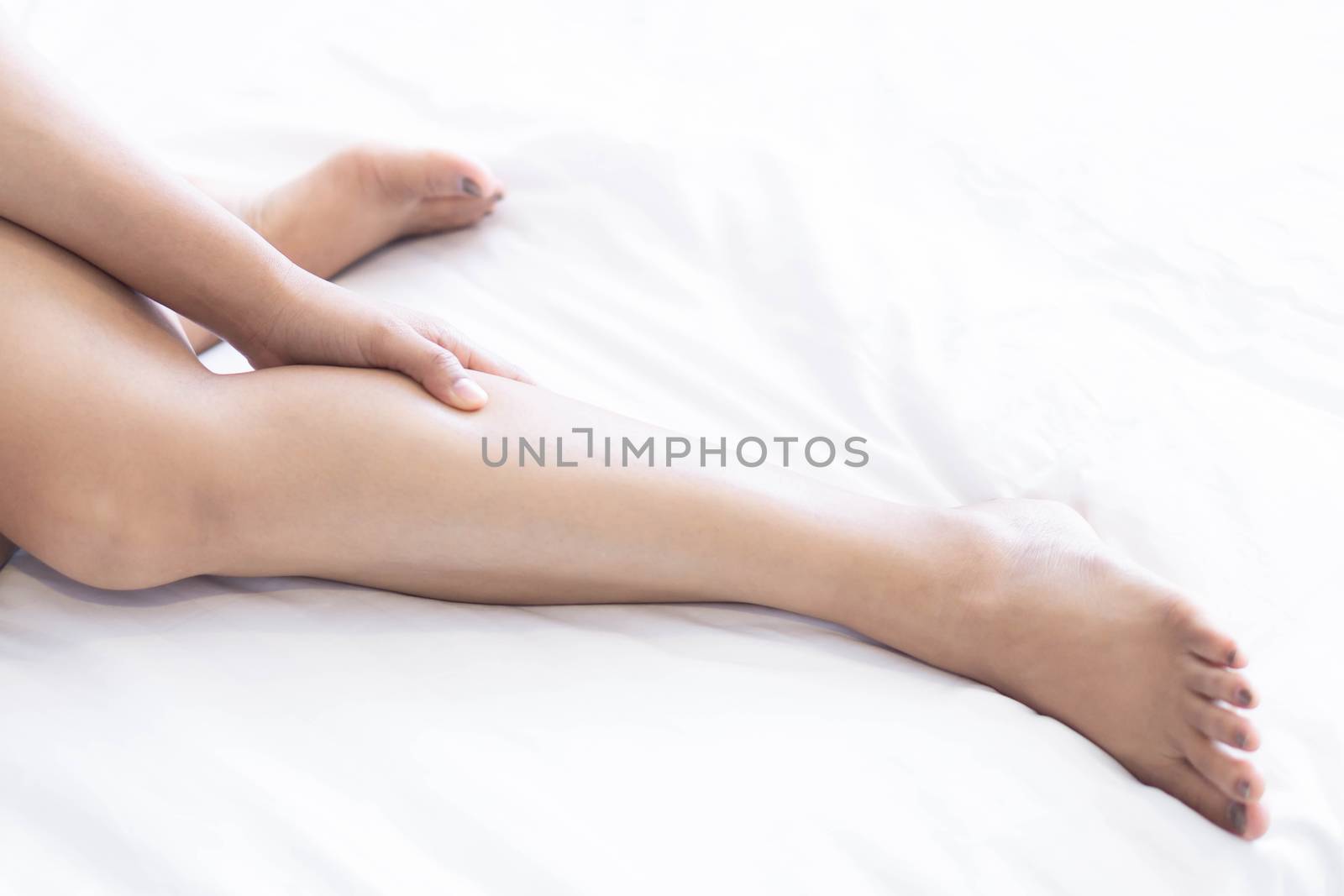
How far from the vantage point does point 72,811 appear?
0.51 meters

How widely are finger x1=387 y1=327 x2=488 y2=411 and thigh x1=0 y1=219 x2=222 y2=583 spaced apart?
4.8 inches

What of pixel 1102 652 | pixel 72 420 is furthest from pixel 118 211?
pixel 1102 652

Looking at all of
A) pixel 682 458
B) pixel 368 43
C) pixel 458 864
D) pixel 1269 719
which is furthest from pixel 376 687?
pixel 368 43

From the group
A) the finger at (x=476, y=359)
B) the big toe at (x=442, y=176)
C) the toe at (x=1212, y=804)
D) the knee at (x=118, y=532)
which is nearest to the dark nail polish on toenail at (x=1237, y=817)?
the toe at (x=1212, y=804)

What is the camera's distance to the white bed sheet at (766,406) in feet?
1.70

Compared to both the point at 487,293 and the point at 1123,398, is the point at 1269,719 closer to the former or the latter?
the point at 1123,398

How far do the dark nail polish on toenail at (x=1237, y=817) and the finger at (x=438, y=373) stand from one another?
48cm

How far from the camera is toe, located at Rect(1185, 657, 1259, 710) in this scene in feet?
1.85

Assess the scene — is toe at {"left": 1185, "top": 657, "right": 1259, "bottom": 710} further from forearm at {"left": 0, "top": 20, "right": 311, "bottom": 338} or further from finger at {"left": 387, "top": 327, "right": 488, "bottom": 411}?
forearm at {"left": 0, "top": 20, "right": 311, "bottom": 338}

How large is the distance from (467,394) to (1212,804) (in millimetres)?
483

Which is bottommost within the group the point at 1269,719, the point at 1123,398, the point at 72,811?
the point at 72,811

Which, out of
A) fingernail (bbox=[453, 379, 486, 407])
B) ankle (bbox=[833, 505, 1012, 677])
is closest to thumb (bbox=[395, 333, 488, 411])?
fingernail (bbox=[453, 379, 486, 407])

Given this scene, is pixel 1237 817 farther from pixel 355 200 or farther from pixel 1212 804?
pixel 355 200

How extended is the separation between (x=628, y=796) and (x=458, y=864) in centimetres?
9
